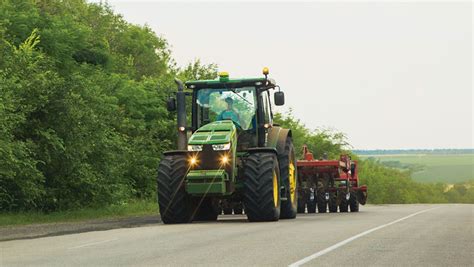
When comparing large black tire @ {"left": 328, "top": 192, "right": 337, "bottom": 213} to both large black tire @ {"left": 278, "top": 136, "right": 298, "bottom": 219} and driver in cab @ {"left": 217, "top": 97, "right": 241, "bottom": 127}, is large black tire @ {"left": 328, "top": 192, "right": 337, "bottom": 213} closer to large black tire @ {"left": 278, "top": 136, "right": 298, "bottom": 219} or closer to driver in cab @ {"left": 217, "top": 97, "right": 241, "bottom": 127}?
large black tire @ {"left": 278, "top": 136, "right": 298, "bottom": 219}

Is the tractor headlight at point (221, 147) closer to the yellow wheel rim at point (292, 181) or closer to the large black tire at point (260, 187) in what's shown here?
the large black tire at point (260, 187)

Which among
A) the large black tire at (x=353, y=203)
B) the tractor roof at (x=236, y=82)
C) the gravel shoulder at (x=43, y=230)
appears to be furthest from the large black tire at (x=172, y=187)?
the large black tire at (x=353, y=203)

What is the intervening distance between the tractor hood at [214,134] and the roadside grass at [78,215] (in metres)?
5.67

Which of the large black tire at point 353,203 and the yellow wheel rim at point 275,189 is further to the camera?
the large black tire at point 353,203

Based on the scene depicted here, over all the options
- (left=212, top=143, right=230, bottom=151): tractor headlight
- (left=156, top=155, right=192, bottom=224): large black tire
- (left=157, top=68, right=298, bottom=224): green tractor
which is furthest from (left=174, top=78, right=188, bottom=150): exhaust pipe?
(left=212, top=143, right=230, bottom=151): tractor headlight

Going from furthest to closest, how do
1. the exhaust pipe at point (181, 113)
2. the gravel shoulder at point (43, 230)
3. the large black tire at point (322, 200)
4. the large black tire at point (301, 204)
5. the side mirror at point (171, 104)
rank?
1. the large black tire at point (322, 200)
2. the large black tire at point (301, 204)
3. the side mirror at point (171, 104)
4. the exhaust pipe at point (181, 113)
5. the gravel shoulder at point (43, 230)

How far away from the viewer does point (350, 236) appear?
16672 millimetres

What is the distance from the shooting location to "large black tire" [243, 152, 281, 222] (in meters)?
21.5

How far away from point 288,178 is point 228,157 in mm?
3094

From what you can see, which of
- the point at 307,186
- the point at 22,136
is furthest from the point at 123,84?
the point at 22,136

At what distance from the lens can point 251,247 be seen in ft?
46.1

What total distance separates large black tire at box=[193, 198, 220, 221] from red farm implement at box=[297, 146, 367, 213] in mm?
9382

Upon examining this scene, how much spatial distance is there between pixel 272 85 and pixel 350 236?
8.06 meters

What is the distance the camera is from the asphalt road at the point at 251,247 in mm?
12023
